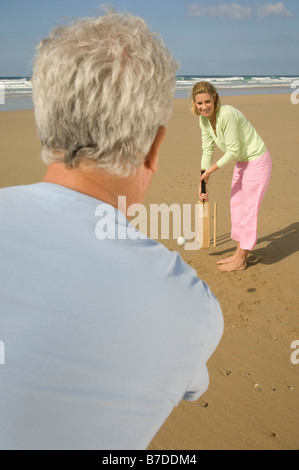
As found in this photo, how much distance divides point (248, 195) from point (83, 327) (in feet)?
11.7

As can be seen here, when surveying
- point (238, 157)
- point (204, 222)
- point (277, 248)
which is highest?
point (238, 157)

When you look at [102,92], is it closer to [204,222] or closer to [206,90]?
[206,90]

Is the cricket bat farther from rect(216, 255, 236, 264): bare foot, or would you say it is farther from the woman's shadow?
rect(216, 255, 236, 264): bare foot

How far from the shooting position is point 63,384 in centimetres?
86

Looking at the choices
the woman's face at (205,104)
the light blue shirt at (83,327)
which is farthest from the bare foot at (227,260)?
the light blue shirt at (83,327)

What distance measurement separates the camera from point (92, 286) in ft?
2.81

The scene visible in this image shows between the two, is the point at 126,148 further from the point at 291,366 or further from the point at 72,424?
the point at 291,366

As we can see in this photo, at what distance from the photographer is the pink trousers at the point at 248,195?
13.3 ft

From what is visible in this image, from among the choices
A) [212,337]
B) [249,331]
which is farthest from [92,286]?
[249,331]

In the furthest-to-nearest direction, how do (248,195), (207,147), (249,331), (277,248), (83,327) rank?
(277,248), (207,147), (248,195), (249,331), (83,327)

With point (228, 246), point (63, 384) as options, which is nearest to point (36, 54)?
point (63, 384)

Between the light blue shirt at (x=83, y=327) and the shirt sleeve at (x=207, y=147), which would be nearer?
the light blue shirt at (x=83, y=327)

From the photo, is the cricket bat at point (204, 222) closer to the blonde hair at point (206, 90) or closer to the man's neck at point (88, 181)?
the blonde hair at point (206, 90)
